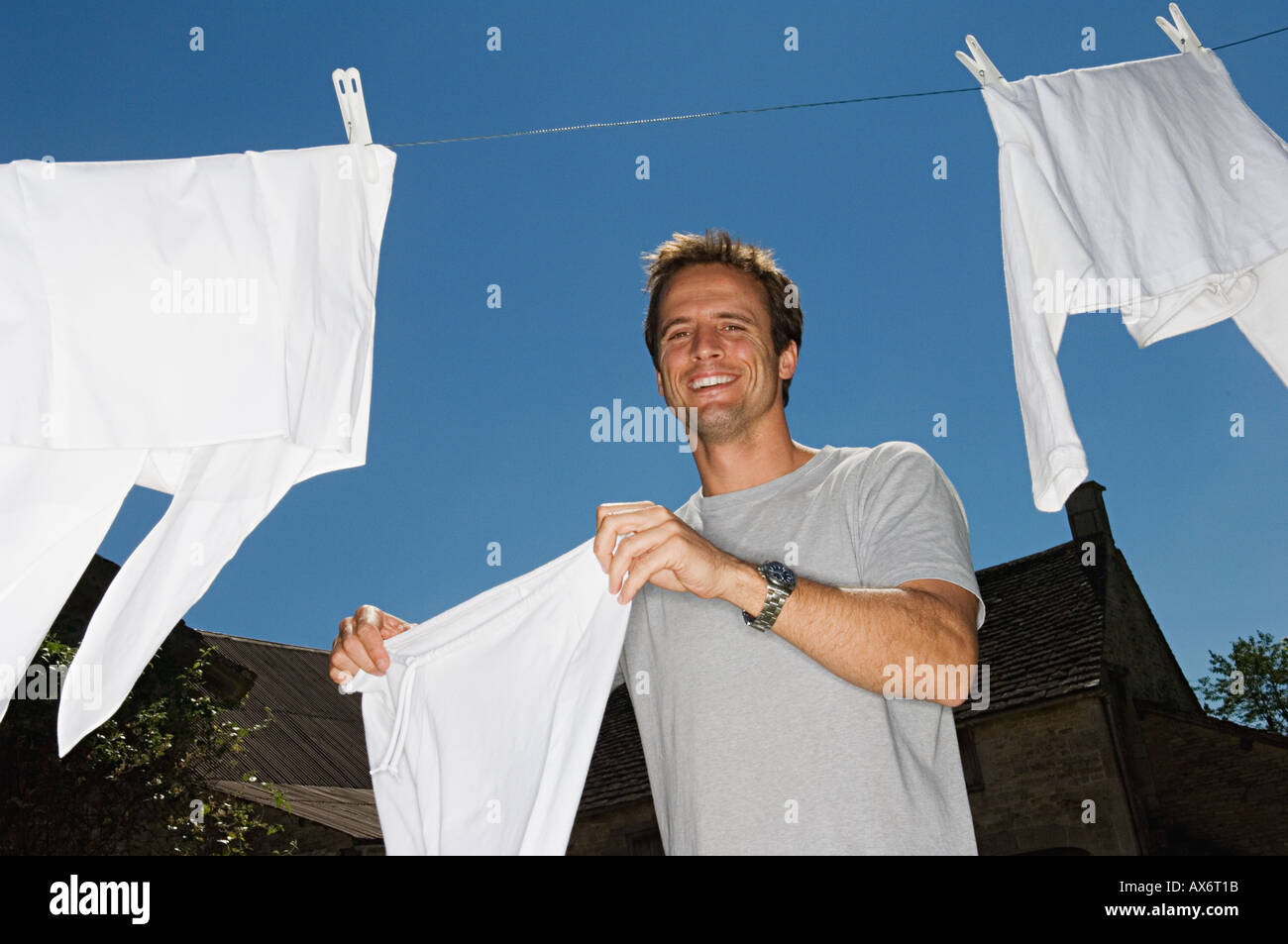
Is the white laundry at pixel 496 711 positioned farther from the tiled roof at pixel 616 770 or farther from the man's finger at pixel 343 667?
the tiled roof at pixel 616 770

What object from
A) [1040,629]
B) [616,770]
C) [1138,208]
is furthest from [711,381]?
[616,770]

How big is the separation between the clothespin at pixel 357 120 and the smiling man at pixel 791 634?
0.97m

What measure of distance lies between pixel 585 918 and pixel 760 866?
0.34m

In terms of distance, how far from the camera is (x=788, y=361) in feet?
10.7

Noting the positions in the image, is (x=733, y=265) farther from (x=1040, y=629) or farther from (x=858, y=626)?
(x=1040, y=629)

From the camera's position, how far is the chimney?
1642cm

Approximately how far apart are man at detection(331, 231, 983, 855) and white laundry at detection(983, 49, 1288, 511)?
49cm

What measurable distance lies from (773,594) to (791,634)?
10 centimetres

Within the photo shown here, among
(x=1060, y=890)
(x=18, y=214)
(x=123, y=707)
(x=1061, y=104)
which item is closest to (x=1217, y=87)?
(x=1061, y=104)

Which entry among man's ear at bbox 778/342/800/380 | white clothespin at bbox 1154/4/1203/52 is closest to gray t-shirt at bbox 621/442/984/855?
man's ear at bbox 778/342/800/380

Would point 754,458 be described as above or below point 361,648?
above

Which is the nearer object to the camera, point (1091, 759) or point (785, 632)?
point (785, 632)

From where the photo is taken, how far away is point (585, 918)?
192cm

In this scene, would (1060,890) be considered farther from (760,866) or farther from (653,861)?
(653,861)
